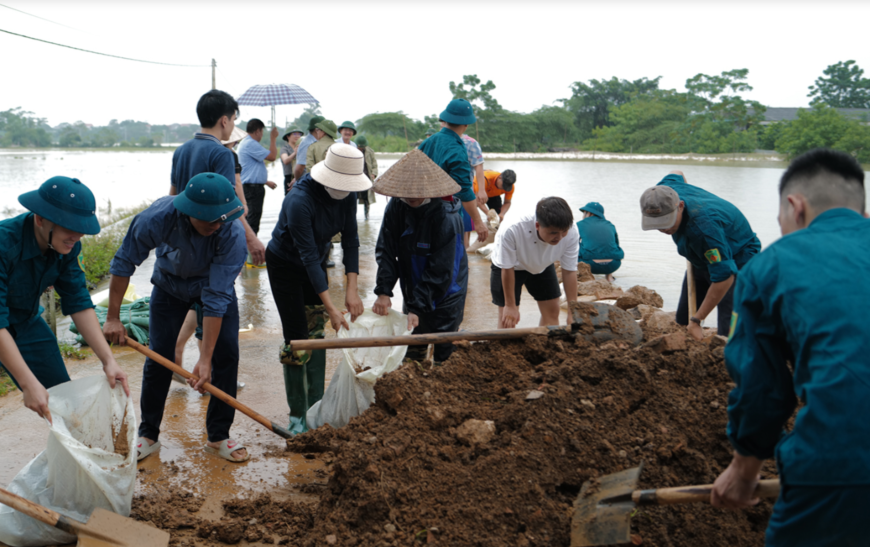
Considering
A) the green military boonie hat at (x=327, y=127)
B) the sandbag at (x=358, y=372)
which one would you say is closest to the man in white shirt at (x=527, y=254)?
the sandbag at (x=358, y=372)

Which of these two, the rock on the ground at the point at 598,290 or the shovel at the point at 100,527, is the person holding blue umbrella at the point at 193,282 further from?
the rock on the ground at the point at 598,290

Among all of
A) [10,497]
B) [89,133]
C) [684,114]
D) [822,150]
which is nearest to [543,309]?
[822,150]

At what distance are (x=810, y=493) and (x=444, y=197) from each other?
251 cm

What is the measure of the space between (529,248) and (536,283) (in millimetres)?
405

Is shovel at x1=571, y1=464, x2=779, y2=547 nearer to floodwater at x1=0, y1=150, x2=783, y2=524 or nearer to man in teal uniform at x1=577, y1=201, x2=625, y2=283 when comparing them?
floodwater at x1=0, y1=150, x2=783, y2=524

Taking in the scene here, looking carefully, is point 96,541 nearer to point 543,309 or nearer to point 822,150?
point 822,150

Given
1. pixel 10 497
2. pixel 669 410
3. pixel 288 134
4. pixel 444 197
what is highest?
pixel 288 134

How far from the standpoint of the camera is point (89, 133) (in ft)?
224

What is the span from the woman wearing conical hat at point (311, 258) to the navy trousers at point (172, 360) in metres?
0.36

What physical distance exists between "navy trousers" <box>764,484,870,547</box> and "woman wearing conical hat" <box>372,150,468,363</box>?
2.28 metres

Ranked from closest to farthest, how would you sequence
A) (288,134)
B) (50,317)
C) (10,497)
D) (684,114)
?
(10,497) → (50,317) → (288,134) → (684,114)

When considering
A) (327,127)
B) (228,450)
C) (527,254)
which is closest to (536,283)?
(527,254)

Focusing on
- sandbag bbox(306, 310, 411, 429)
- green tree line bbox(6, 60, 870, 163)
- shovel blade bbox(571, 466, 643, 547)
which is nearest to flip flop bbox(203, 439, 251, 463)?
sandbag bbox(306, 310, 411, 429)

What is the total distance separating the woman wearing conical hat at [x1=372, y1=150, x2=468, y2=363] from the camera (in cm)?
350
